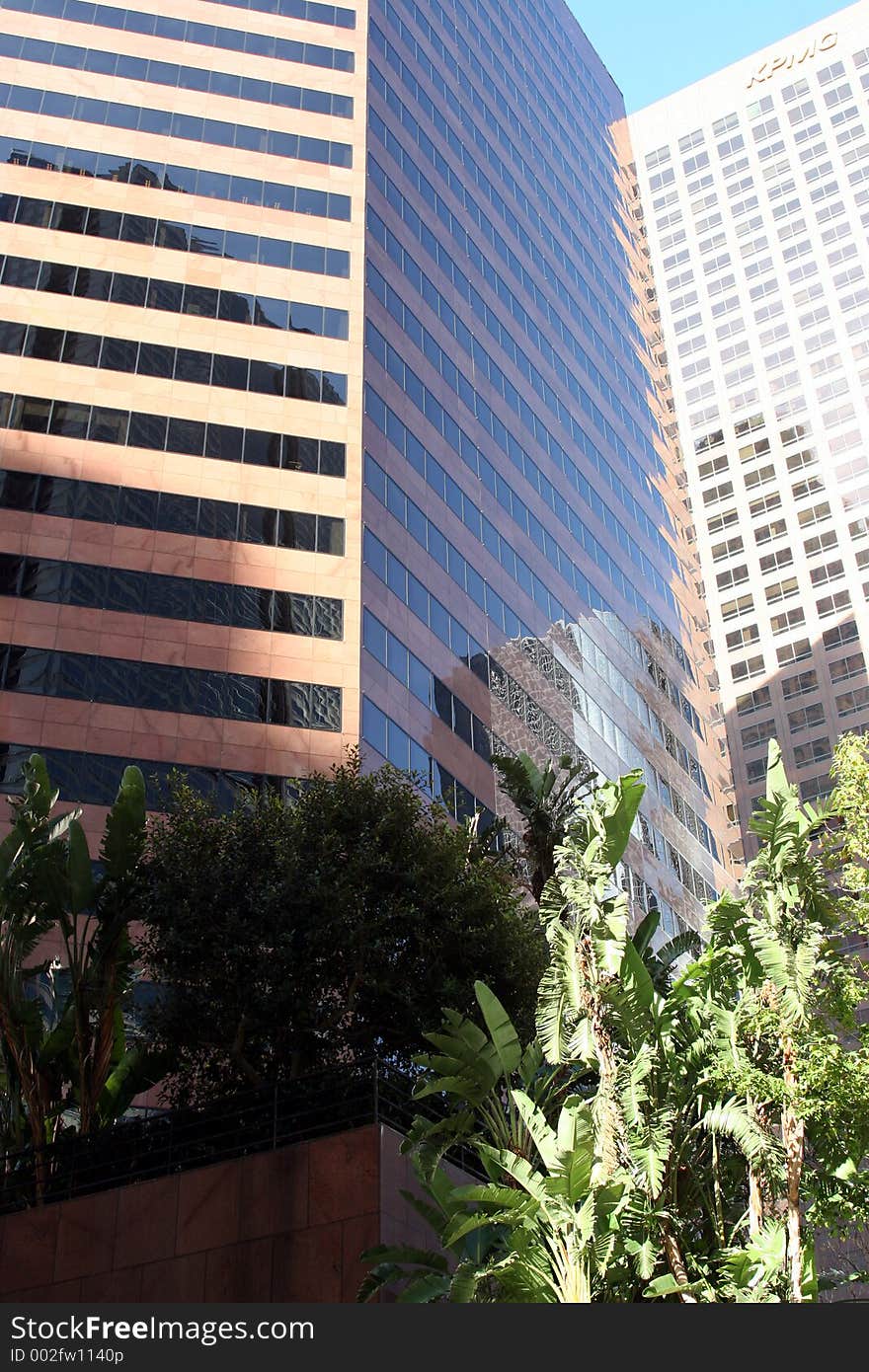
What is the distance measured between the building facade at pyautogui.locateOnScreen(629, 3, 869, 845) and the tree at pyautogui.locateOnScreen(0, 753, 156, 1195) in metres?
75.6

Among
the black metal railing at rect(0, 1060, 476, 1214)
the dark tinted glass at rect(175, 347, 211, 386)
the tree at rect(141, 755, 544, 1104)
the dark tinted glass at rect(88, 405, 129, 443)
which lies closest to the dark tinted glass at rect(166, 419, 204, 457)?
the dark tinted glass at rect(88, 405, 129, 443)

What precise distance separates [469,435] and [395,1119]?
3783 centimetres

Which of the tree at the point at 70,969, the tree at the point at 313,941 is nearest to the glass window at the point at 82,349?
the tree at the point at 70,969

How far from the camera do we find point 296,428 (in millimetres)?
47562

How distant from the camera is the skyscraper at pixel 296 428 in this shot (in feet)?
140

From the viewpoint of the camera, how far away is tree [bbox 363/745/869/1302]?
18.3 meters

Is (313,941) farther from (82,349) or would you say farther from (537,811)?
(82,349)

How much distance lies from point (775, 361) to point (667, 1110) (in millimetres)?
108865

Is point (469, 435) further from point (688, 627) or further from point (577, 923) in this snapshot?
point (577, 923)

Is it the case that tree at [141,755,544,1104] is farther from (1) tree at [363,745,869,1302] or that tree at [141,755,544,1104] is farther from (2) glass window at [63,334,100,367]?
(2) glass window at [63,334,100,367]

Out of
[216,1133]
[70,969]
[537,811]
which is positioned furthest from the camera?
[537,811]

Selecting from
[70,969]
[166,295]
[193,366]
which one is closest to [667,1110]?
[70,969]

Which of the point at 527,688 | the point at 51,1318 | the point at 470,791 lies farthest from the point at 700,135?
the point at 51,1318

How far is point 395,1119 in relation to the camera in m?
22.3
